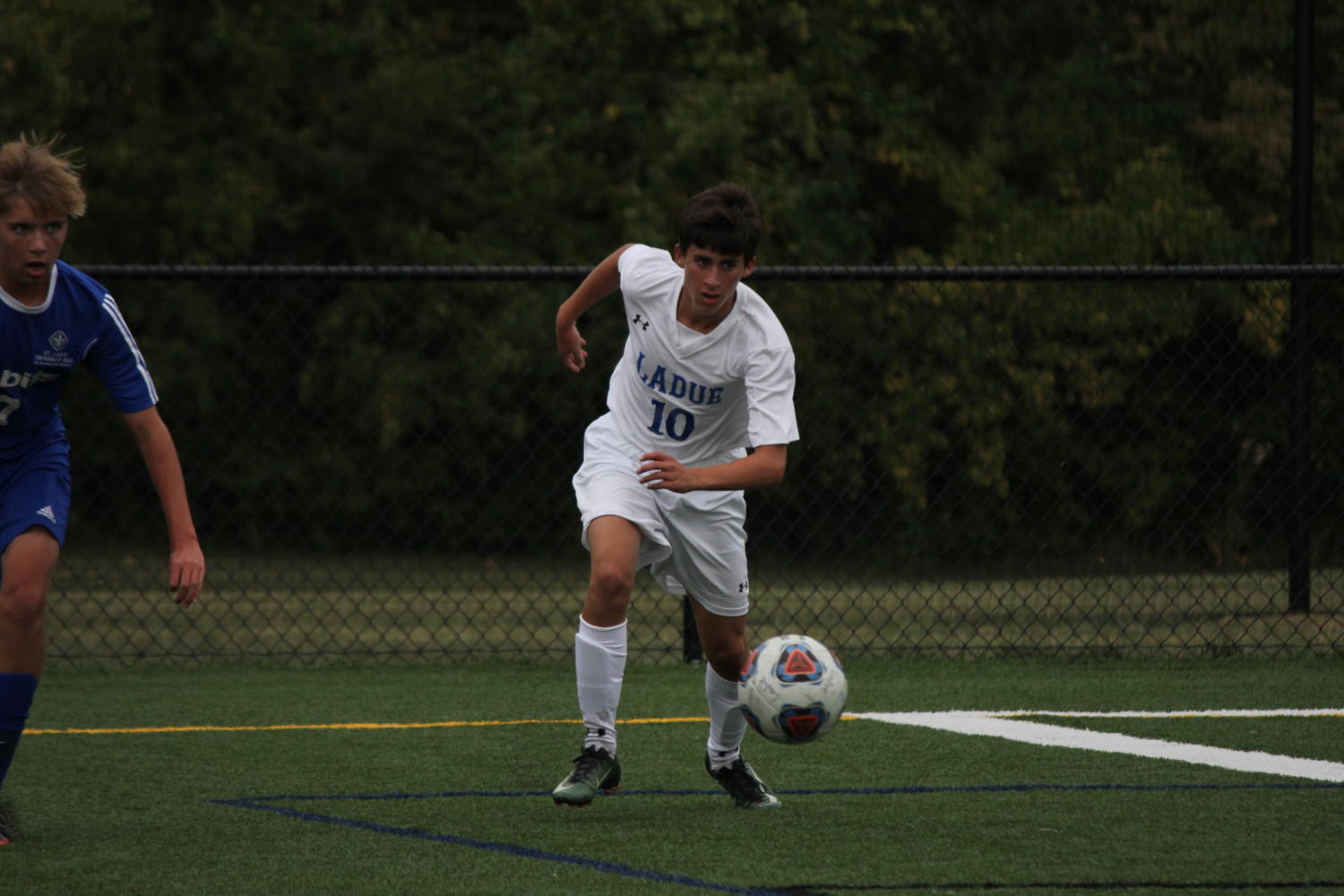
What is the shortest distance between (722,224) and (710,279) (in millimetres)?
169

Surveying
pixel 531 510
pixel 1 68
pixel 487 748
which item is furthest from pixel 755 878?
pixel 1 68

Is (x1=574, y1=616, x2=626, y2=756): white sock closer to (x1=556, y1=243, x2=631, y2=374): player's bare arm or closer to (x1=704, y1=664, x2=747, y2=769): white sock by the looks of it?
(x1=704, y1=664, x2=747, y2=769): white sock

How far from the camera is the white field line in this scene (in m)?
5.30

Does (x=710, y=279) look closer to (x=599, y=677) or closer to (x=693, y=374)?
(x=693, y=374)

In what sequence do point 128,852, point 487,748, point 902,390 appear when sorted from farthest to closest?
1. point 902,390
2. point 487,748
3. point 128,852

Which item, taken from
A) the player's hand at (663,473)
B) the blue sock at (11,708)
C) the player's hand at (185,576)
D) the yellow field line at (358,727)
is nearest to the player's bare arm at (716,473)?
the player's hand at (663,473)

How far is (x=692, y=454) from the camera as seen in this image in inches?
203

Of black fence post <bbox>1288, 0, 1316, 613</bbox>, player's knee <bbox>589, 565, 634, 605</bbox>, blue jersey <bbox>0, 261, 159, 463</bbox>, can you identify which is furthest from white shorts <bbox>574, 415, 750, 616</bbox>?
black fence post <bbox>1288, 0, 1316, 613</bbox>

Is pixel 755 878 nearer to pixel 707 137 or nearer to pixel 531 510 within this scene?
pixel 531 510

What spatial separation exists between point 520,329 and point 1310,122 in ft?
22.3

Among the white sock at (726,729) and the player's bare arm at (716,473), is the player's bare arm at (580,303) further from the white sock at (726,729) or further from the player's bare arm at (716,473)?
the white sock at (726,729)

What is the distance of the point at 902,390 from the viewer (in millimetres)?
11430

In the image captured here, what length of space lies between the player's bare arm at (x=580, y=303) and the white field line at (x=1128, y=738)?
6.32 ft

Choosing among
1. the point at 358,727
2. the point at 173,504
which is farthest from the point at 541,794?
the point at 358,727
